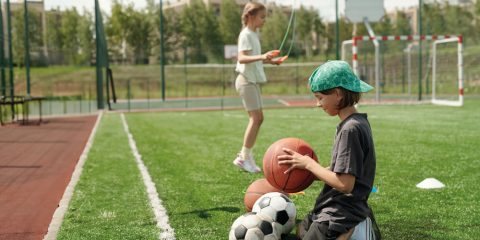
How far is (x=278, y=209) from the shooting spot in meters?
4.16

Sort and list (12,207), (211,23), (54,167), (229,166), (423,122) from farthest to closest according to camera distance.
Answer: (211,23), (423,122), (54,167), (229,166), (12,207)

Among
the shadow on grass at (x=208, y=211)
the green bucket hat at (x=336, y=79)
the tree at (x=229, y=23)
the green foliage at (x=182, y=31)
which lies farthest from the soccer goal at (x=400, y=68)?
the green bucket hat at (x=336, y=79)

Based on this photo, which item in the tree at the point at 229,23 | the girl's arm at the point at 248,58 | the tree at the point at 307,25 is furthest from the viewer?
the tree at the point at 307,25

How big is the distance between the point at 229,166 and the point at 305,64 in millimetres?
30009

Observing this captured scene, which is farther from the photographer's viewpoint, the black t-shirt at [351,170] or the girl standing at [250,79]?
the girl standing at [250,79]

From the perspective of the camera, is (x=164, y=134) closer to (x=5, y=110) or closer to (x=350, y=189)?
(x=5, y=110)

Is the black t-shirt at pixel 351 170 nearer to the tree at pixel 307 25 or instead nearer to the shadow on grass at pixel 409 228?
the shadow on grass at pixel 409 228

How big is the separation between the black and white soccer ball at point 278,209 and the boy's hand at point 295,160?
44cm

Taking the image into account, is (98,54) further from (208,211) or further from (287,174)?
(287,174)

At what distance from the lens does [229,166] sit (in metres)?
7.91

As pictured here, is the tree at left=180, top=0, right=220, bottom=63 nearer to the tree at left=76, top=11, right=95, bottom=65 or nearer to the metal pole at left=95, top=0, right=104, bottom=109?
the tree at left=76, top=11, right=95, bottom=65

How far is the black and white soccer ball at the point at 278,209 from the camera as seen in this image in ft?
13.6

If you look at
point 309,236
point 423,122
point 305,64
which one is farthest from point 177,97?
point 309,236

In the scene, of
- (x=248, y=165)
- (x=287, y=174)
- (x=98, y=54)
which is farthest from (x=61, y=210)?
(x=98, y=54)
